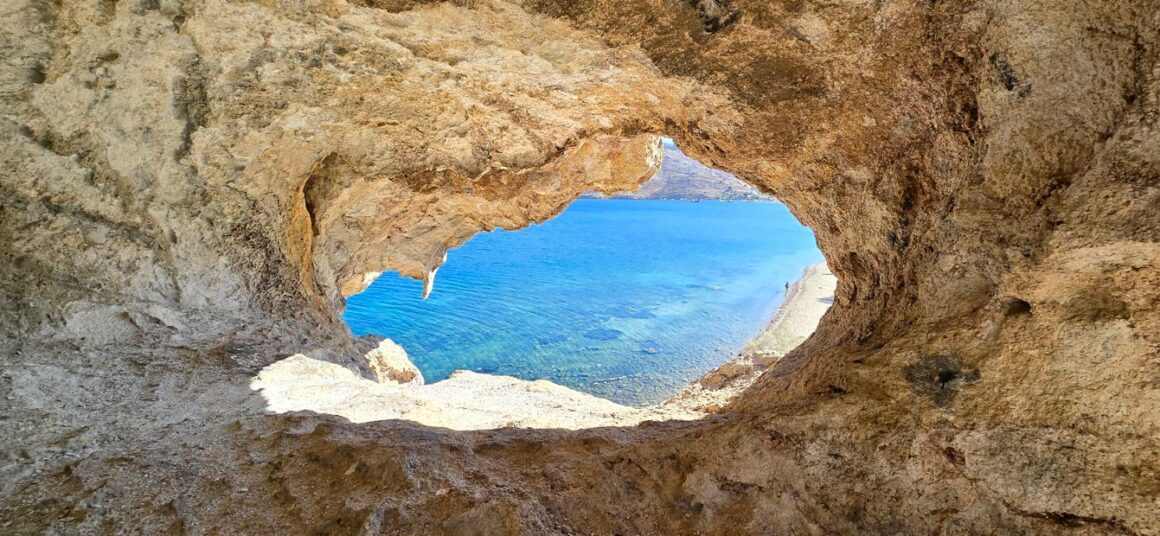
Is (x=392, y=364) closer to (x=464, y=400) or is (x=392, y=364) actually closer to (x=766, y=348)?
(x=464, y=400)

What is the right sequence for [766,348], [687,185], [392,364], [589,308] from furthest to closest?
[687,185]
[589,308]
[766,348]
[392,364]

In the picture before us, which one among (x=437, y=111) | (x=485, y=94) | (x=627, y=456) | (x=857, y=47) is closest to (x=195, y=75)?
(x=437, y=111)

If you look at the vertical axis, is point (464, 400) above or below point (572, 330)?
above

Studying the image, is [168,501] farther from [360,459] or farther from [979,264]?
[979,264]

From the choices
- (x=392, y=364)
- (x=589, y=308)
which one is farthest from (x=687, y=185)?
(x=392, y=364)

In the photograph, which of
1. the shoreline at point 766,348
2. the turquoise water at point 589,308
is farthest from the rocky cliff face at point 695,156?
the turquoise water at point 589,308

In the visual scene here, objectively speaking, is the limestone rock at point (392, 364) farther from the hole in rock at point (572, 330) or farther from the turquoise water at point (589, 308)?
the turquoise water at point (589, 308)

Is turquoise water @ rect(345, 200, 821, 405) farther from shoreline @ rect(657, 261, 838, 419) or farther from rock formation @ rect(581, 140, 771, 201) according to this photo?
rock formation @ rect(581, 140, 771, 201)
